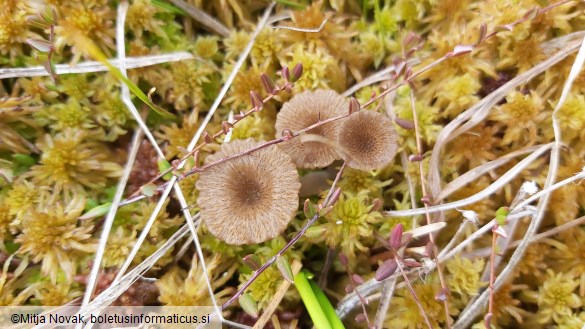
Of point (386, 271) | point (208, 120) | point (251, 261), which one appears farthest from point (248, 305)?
point (208, 120)

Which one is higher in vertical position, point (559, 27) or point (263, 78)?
point (263, 78)

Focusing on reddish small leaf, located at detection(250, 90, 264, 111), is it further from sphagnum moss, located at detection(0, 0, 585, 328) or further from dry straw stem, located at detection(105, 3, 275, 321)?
dry straw stem, located at detection(105, 3, 275, 321)

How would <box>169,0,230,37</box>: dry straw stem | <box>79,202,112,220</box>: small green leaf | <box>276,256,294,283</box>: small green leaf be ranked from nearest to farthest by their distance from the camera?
1. <box>276,256,294,283</box>: small green leaf
2. <box>79,202,112,220</box>: small green leaf
3. <box>169,0,230,37</box>: dry straw stem

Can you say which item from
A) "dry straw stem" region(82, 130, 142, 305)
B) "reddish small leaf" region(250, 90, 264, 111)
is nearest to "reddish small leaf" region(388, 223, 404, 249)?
"reddish small leaf" region(250, 90, 264, 111)

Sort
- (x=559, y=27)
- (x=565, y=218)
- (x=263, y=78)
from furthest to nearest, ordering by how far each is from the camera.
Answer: (x=559, y=27) → (x=565, y=218) → (x=263, y=78)

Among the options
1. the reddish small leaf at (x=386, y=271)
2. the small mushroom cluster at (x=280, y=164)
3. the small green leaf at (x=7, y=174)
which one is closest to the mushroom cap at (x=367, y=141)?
the small mushroom cluster at (x=280, y=164)

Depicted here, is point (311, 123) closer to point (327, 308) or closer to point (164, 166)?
point (164, 166)

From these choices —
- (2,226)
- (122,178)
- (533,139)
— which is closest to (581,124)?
(533,139)

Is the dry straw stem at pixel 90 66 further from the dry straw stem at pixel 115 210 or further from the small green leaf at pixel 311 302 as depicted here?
the small green leaf at pixel 311 302

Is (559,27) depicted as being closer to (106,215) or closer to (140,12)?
(140,12)
